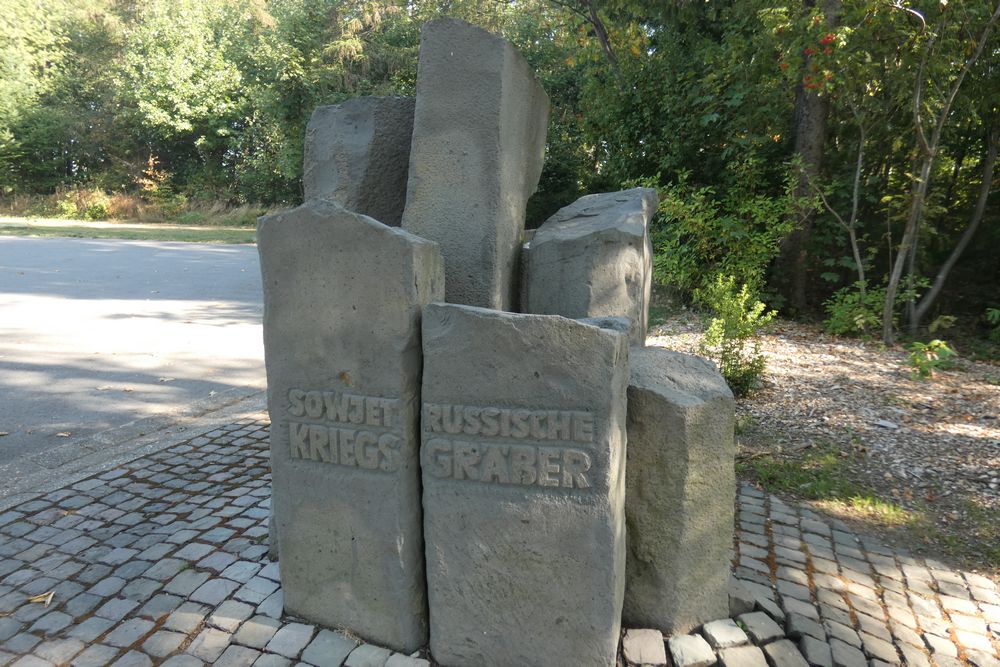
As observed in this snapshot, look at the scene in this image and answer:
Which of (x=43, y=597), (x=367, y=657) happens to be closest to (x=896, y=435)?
(x=367, y=657)

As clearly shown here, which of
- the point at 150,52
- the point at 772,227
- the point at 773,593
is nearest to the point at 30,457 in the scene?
the point at 773,593

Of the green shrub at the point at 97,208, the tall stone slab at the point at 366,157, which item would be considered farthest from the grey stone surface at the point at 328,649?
the green shrub at the point at 97,208

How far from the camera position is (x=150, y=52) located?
1040 inches

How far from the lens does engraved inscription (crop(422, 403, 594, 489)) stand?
2.07 m

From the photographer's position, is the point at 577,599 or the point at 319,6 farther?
the point at 319,6

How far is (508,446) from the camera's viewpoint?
83.4 inches

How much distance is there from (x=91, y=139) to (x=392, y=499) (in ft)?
112

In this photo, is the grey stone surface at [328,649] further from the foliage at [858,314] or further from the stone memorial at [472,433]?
the foliage at [858,314]

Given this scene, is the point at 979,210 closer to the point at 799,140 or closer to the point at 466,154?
the point at 799,140

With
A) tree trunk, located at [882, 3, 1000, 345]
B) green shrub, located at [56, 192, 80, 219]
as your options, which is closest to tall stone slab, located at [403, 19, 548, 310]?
tree trunk, located at [882, 3, 1000, 345]

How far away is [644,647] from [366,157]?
2318mm

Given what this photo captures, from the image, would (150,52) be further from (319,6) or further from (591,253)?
(591,253)

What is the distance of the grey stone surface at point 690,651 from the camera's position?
2.23m

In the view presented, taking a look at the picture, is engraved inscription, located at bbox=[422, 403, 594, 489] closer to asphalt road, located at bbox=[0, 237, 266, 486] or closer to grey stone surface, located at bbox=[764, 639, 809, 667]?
grey stone surface, located at bbox=[764, 639, 809, 667]
